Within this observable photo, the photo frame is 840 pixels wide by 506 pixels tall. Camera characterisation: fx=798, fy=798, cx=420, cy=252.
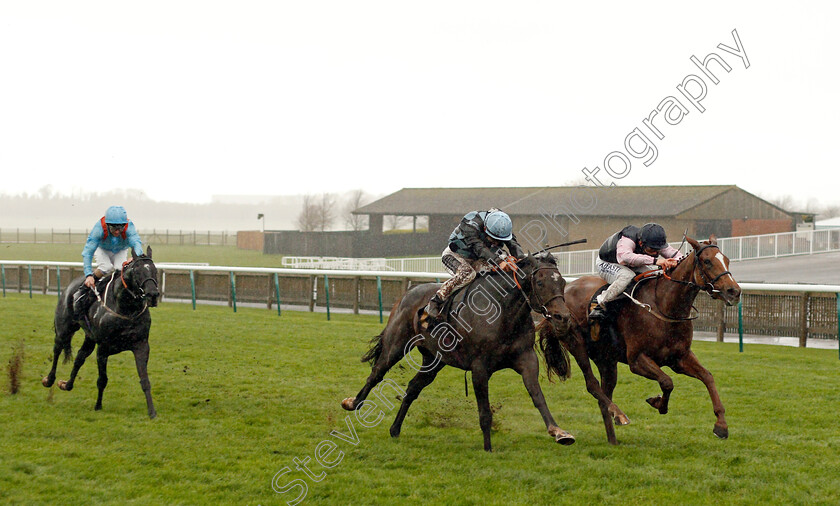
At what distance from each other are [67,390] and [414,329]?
345cm

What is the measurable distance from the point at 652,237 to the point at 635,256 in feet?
0.79

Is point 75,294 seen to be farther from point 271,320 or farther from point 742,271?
point 742,271

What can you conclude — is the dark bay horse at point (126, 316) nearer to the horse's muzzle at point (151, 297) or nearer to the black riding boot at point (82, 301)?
the horse's muzzle at point (151, 297)

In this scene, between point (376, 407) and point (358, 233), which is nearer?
point (376, 407)

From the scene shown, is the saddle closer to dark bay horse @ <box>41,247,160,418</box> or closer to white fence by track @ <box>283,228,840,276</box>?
dark bay horse @ <box>41,247,160,418</box>

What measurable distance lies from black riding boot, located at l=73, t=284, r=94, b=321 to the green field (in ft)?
2.36

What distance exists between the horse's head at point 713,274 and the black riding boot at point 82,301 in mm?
4973

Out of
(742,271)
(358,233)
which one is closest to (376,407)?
(742,271)

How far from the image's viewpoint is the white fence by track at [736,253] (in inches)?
855

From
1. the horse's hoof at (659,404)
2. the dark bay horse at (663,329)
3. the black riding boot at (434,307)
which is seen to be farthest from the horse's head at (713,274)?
the black riding boot at (434,307)

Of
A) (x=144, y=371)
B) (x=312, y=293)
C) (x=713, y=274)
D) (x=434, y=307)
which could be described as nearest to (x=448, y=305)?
(x=434, y=307)

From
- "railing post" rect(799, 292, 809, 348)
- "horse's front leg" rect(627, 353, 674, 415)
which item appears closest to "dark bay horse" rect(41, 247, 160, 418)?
"horse's front leg" rect(627, 353, 674, 415)

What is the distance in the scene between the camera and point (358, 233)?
3369 centimetres

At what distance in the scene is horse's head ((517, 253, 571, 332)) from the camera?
186 inches
